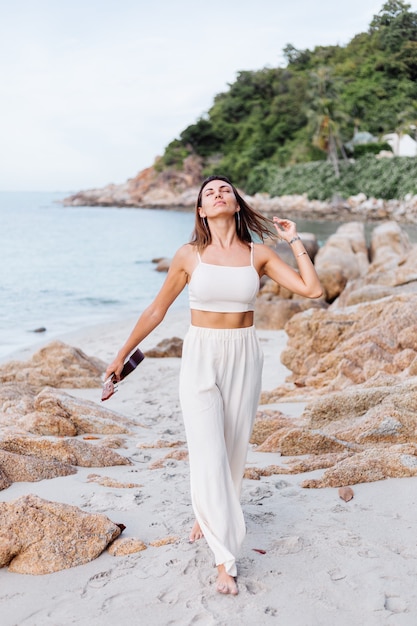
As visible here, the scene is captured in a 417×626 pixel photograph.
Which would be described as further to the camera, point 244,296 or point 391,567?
point 244,296

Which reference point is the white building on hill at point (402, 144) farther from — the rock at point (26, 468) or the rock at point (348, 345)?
the rock at point (26, 468)

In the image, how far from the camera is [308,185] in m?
58.7

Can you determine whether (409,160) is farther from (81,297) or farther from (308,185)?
(81,297)

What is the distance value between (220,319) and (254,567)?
1.16 meters

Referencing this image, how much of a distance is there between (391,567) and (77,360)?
6.55 meters

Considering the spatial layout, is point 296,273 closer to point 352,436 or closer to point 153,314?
point 153,314

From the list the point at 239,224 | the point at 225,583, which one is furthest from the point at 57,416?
the point at 225,583

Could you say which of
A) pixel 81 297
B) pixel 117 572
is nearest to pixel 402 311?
pixel 117 572

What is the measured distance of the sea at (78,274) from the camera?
718 inches

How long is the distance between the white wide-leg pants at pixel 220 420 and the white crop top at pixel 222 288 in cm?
12

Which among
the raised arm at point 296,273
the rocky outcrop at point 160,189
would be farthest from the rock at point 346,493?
the rocky outcrop at point 160,189

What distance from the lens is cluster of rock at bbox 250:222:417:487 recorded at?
4.30m

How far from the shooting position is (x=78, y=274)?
3005 cm

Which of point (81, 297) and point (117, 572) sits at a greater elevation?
point (117, 572)
